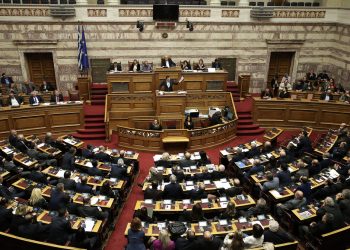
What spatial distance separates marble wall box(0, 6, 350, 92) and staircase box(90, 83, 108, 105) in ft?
5.99

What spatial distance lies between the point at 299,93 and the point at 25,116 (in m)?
11.2

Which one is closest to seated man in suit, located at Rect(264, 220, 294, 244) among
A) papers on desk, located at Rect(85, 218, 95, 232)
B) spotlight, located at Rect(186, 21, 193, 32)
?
papers on desk, located at Rect(85, 218, 95, 232)

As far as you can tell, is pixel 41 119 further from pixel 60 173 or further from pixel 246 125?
pixel 246 125

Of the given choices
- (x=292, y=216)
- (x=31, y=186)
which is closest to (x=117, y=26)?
(x=31, y=186)

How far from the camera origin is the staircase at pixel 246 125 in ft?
43.9

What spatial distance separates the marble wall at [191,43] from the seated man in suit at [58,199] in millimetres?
9539

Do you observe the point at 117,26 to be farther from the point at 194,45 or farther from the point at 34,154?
the point at 34,154

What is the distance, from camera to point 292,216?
23.8ft

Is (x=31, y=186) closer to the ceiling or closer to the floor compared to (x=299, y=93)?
closer to the floor

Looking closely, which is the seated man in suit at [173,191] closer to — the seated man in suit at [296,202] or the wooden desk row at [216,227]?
the wooden desk row at [216,227]

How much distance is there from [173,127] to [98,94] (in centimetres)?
408

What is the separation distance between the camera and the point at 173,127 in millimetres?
12703

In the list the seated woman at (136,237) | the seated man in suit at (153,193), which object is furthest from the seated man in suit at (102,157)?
the seated woman at (136,237)

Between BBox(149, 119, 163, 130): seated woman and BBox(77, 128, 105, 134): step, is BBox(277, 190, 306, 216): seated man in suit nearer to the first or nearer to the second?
BBox(149, 119, 163, 130): seated woman
